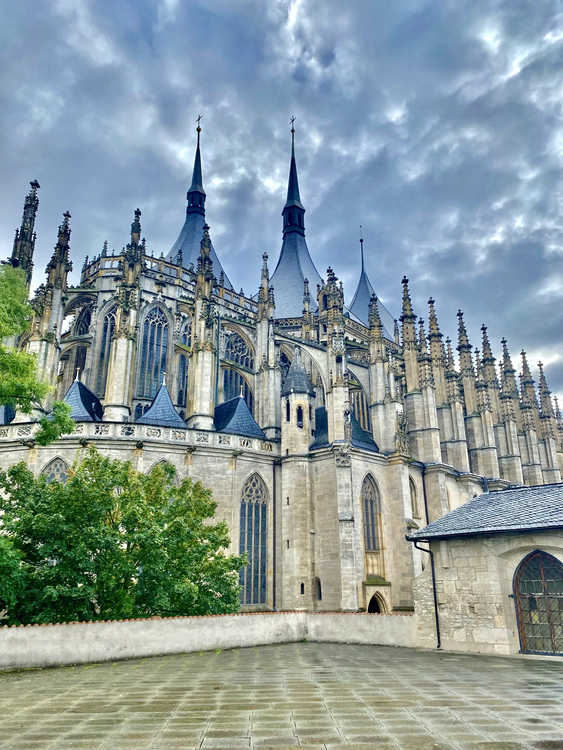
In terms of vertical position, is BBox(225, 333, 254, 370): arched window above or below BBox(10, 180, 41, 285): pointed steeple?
below

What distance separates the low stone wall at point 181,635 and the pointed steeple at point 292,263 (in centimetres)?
3560

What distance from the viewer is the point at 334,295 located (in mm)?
36281

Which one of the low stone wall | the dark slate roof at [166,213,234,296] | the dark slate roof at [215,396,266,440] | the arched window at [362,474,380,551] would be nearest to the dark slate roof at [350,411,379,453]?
the arched window at [362,474,380,551]

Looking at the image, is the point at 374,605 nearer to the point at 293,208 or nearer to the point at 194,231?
the point at 194,231

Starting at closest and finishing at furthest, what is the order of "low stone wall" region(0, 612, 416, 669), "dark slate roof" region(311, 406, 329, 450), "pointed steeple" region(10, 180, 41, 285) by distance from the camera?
1. "low stone wall" region(0, 612, 416, 669)
2. "dark slate roof" region(311, 406, 329, 450)
3. "pointed steeple" region(10, 180, 41, 285)

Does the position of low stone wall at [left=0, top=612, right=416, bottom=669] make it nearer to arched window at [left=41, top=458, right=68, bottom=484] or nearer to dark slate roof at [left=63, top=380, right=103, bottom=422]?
arched window at [left=41, top=458, right=68, bottom=484]

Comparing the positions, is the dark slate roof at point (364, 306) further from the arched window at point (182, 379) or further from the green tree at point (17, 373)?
the green tree at point (17, 373)

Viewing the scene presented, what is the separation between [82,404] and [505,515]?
21.0 metres

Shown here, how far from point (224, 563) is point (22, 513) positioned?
6981mm

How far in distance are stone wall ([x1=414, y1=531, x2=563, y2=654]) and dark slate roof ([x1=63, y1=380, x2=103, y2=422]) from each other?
17.8 m

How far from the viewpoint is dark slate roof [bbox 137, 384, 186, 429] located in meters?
29.7

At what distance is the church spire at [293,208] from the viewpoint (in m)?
66.4

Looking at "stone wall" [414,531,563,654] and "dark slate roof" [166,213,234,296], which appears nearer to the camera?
"stone wall" [414,531,563,654]

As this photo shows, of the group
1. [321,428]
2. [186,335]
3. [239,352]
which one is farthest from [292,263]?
[321,428]
